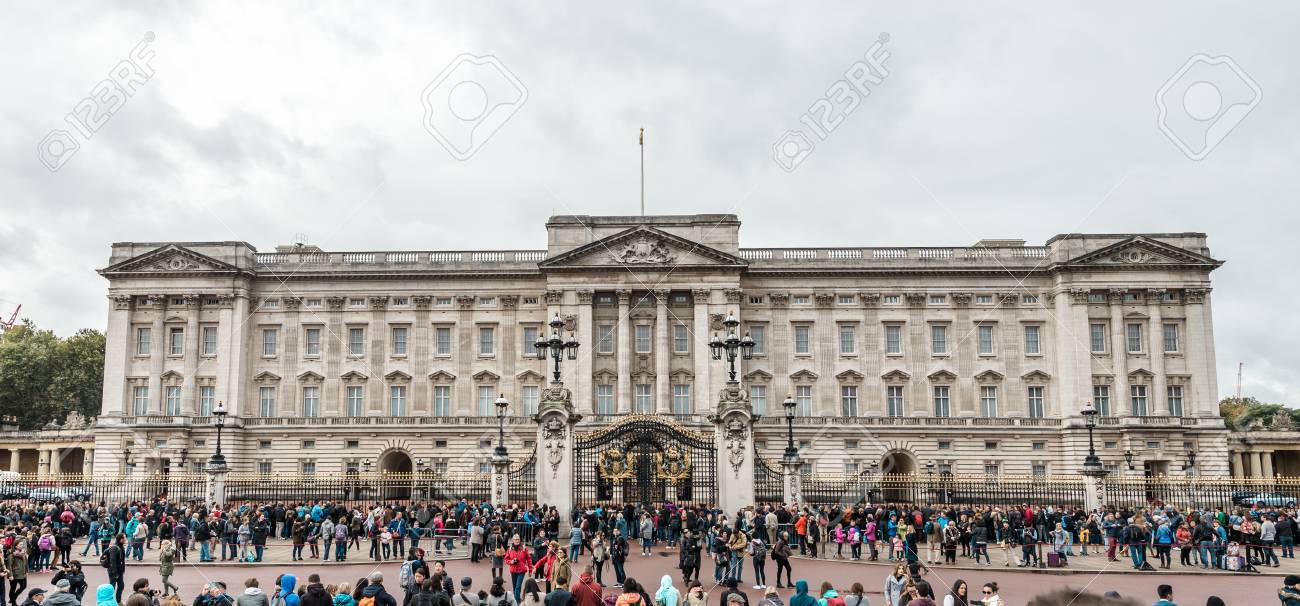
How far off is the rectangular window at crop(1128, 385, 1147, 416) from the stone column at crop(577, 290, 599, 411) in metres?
31.6

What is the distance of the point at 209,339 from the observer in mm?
61219

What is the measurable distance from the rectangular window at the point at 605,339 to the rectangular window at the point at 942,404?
19.7 metres

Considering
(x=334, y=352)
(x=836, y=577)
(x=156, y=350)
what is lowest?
(x=836, y=577)

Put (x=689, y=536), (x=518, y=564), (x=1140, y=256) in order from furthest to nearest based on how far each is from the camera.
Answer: (x=1140, y=256), (x=689, y=536), (x=518, y=564)

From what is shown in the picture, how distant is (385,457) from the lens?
60688 millimetres

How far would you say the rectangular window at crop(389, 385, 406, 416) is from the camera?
61031 mm

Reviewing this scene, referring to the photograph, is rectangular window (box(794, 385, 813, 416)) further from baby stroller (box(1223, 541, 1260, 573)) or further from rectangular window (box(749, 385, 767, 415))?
baby stroller (box(1223, 541, 1260, 573))

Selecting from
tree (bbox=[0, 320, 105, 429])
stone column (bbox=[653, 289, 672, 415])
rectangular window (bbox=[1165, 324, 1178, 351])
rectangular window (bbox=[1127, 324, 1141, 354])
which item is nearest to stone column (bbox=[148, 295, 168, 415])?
tree (bbox=[0, 320, 105, 429])

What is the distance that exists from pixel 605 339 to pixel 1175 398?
33.7m

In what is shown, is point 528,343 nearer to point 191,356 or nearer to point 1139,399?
point 191,356

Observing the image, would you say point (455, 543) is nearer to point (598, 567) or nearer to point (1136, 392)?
point (598, 567)

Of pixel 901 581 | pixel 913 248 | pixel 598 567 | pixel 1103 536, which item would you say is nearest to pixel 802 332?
pixel 913 248

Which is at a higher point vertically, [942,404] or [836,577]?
[942,404]

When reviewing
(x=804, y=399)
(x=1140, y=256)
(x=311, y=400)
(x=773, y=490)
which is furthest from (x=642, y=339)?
(x=1140, y=256)
